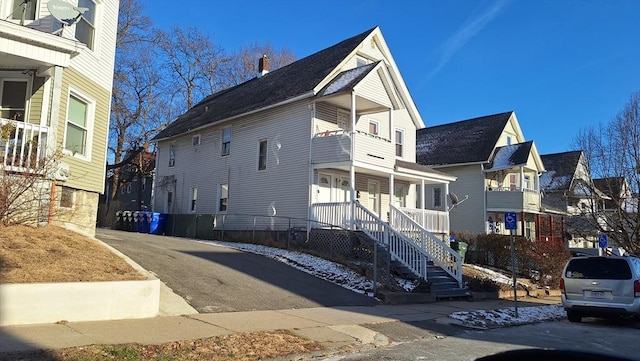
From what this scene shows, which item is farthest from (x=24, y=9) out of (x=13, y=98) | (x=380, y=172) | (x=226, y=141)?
(x=380, y=172)

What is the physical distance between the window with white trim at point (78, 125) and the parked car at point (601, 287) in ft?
44.5

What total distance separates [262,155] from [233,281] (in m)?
11.6

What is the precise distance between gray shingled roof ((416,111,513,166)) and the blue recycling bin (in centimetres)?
1900

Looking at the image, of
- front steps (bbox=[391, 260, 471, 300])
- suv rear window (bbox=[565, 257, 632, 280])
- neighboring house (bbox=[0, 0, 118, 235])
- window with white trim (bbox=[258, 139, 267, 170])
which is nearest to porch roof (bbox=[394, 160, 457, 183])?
window with white trim (bbox=[258, 139, 267, 170])

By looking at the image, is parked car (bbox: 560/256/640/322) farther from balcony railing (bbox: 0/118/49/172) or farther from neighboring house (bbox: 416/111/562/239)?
neighboring house (bbox: 416/111/562/239)

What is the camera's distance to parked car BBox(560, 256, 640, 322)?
12069 mm

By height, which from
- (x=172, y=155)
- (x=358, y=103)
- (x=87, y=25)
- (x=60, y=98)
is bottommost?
(x=60, y=98)

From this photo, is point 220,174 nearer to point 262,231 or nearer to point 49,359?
point 262,231

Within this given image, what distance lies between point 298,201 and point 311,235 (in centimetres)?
194

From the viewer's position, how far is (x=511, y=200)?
105ft

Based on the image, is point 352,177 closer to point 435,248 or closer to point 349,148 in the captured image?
point 349,148

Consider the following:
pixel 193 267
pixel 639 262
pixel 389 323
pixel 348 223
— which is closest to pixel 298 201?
pixel 348 223

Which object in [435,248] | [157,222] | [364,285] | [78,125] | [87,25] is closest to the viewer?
[78,125]

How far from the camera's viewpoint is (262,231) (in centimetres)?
2233
